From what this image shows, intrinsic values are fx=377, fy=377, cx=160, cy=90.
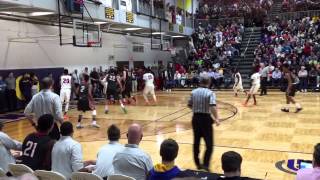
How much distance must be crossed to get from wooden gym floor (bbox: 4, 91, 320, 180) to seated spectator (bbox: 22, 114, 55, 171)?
2526 mm

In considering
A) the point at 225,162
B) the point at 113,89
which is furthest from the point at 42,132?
the point at 113,89

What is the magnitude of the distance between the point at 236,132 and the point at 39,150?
5853mm

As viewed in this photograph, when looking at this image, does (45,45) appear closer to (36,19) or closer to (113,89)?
(36,19)

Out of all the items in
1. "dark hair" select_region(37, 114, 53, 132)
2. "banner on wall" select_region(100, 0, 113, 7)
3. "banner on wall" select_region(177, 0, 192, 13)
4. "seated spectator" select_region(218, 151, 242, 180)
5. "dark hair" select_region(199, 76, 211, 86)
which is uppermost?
"banner on wall" select_region(177, 0, 192, 13)

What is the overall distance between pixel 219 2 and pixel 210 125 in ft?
89.2

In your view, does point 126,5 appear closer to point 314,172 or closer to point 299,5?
point 299,5

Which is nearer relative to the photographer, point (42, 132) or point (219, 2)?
point (42, 132)

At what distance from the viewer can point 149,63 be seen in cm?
2698

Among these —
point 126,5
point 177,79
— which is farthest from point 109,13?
point 177,79

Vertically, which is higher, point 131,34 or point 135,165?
point 131,34

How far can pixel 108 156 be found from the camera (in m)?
4.33

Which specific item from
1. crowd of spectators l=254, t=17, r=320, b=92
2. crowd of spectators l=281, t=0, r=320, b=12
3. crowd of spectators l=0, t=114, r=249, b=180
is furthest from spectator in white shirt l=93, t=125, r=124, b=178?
crowd of spectators l=281, t=0, r=320, b=12

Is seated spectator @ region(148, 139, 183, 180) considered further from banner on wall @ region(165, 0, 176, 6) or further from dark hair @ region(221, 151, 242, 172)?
banner on wall @ region(165, 0, 176, 6)

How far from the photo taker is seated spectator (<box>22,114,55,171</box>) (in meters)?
4.46
